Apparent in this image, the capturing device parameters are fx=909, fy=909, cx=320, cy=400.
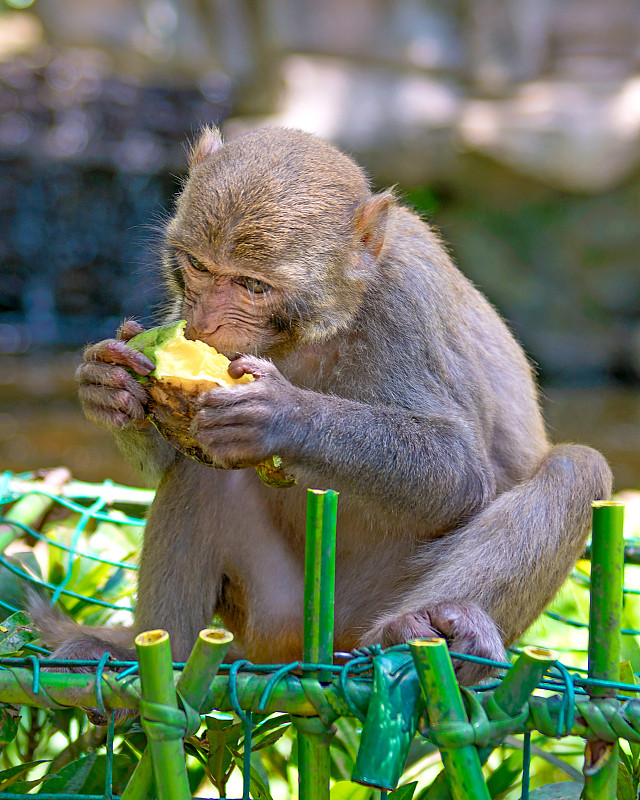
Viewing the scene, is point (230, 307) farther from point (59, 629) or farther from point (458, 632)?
point (59, 629)

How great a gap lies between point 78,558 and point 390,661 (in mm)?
2235

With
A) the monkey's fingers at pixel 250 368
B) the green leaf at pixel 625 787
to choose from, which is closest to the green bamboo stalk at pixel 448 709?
the green leaf at pixel 625 787

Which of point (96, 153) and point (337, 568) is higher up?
point (96, 153)

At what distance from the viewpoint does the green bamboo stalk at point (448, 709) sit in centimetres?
173

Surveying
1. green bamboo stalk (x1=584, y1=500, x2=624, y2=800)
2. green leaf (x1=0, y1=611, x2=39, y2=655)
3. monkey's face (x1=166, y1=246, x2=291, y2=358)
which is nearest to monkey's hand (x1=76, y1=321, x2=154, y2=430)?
monkey's face (x1=166, y1=246, x2=291, y2=358)

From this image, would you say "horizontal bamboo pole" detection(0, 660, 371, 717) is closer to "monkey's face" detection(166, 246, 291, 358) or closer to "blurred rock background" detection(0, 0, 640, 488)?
"monkey's face" detection(166, 246, 291, 358)

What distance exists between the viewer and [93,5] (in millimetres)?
12812

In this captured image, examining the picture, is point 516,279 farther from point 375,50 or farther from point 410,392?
point 410,392

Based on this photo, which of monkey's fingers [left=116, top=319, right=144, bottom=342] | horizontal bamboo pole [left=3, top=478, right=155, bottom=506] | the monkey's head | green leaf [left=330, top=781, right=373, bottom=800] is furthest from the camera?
horizontal bamboo pole [left=3, top=478, right=155, bottom=506]

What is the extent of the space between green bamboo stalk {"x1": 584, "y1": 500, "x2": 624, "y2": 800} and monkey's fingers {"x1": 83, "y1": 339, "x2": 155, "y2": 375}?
134cm

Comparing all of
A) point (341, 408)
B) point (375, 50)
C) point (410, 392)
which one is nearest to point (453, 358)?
→ point (410, 392)

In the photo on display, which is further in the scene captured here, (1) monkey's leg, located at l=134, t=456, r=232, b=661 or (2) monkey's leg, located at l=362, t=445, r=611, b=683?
(1) monkey's leg, located at l=134, t=456, r=232, b=661

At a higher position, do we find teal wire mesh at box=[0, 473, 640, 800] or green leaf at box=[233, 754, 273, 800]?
teal wire mesh at box=[0, 473, 640, 800]

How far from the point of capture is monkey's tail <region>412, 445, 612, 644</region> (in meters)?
2.62
